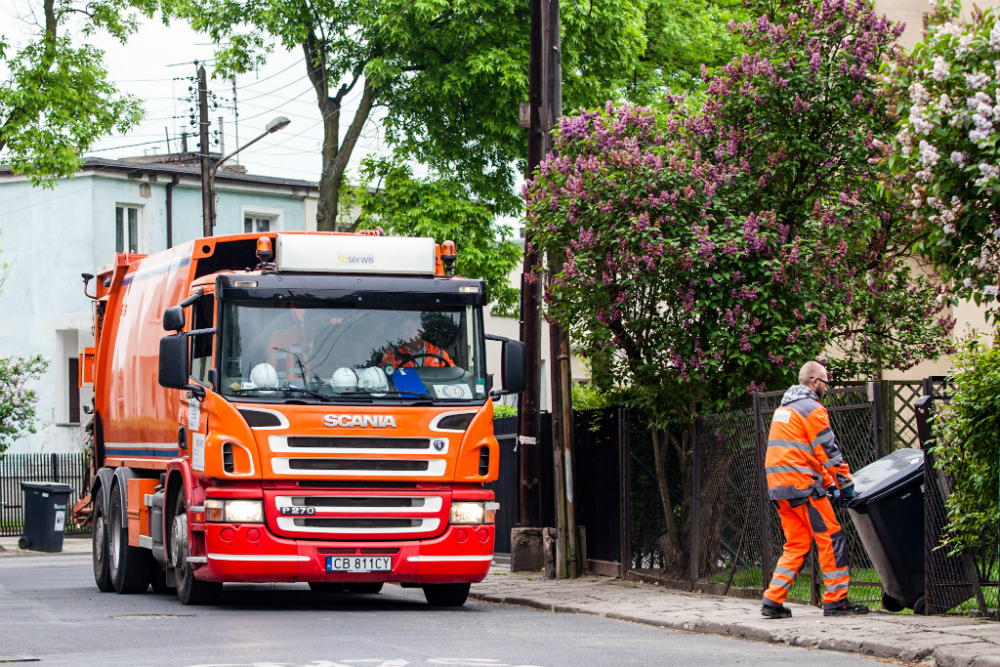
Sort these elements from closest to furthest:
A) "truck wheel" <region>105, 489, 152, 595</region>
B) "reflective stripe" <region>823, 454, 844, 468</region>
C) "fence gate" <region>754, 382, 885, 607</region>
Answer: "reflective stripe" <region>823, 454, 844, 468</region>
"fence gate" <region>754, 382, 885, 607</region>
"truck wheel" <region>105, 489, 152, 595</region>

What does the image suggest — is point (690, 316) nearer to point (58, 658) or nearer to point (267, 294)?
point (267, 294)

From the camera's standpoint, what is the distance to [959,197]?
27.3 ft

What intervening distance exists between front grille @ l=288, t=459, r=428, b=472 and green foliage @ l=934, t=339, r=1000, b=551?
4319 millimetres

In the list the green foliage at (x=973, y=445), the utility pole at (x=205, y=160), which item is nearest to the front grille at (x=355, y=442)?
the green foliage at (x=973, y=445)

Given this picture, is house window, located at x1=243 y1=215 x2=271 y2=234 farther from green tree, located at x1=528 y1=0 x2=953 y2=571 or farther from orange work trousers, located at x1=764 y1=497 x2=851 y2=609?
orange work trousers, located at x1=764 y1=497 x2=851 y2=609

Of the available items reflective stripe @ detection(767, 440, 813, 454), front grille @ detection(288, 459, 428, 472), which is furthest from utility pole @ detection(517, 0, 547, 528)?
reflective stripe @ detection(767, 440, 813, 454)

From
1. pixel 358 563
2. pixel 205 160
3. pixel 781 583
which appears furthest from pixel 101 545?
pixel 205 160

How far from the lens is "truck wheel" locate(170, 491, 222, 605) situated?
41.4 feet

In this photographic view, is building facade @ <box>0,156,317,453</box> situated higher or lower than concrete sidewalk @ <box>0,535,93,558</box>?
higher

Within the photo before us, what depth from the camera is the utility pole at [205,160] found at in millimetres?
29000

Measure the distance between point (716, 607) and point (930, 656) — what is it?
342 centimetres

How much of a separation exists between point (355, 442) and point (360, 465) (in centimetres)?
20

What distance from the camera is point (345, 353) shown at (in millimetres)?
12180

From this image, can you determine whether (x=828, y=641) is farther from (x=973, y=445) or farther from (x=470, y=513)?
(x=470, y=513)
